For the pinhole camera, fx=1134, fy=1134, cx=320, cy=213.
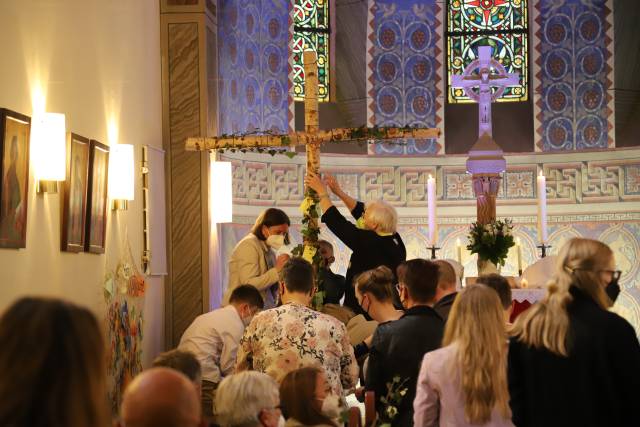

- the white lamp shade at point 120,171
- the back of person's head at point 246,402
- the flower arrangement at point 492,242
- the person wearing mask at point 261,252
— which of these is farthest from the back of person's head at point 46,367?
the flower arrangement at point 492,242

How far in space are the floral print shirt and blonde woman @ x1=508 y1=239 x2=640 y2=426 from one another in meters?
1.38

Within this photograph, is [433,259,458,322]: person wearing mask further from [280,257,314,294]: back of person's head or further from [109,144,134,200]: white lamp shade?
[109,144,134,200]: white lamp shade

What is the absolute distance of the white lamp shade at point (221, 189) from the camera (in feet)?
30.2

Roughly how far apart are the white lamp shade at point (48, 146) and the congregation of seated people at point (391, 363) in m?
1.36

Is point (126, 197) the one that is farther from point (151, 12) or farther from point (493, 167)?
point (493, 167)

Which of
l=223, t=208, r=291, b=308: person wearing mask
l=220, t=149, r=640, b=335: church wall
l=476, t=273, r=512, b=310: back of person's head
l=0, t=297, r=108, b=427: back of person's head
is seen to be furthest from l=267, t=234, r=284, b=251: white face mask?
l=220, t=149, r=640, b=335: church wall

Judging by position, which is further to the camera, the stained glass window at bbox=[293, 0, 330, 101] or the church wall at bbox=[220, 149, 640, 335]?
the stained glass window at bbox=[293, 0, 330, 101]

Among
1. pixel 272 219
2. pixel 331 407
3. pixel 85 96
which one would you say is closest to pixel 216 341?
pixel 272 219

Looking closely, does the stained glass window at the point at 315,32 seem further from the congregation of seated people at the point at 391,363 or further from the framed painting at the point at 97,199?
the congregation of seated people at the point at 391,363

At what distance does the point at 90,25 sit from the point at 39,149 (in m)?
1.60

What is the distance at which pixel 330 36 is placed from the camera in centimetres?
1494

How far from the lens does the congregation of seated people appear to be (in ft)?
6.73

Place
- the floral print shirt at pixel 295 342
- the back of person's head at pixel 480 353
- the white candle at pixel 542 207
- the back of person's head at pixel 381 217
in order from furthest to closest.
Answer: the white candle at pixel 542 207
the back of person's head at pixel 381 217
the floral print shirt at pixel 295 342
the back of person's head at pixel 480 353

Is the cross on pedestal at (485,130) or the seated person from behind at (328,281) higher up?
the cross on pedestal at (485,130)
